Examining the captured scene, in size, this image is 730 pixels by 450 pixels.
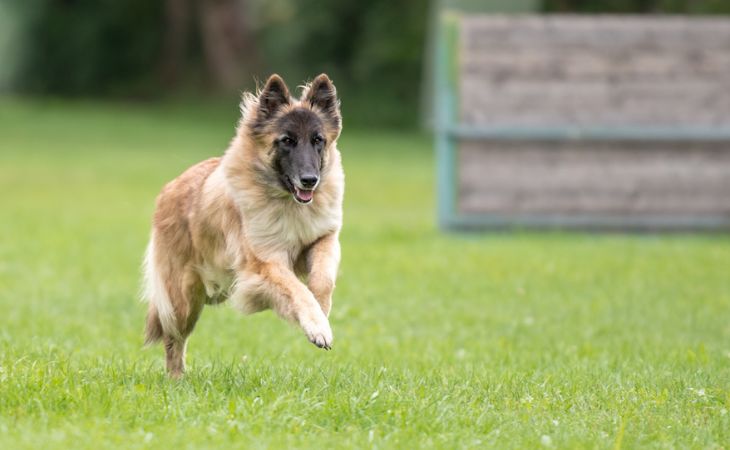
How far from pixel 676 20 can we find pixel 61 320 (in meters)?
10.1

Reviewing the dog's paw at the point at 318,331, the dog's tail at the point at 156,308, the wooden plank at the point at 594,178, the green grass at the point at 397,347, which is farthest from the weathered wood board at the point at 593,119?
the dog's paw at the point at 318,331

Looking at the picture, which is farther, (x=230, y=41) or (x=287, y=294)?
(x=230, y=41)

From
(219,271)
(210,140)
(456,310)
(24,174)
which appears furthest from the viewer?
(210,140)

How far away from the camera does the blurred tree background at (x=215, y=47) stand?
42.8 metres

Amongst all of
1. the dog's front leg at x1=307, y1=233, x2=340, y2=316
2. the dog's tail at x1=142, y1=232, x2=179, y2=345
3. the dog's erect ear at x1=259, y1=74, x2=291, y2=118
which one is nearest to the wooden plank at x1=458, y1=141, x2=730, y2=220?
the dog's tail at x1=142, y1=232, x2=179, y2=345

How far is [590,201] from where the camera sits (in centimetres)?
1633

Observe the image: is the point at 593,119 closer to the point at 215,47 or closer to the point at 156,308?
the point at 156,308

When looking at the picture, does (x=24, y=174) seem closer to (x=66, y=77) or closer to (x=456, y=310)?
(x=456, y=310)

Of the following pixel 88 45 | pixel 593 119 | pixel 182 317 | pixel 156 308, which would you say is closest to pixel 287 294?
pixel 182 317

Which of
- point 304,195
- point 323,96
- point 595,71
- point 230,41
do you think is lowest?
point 230,41

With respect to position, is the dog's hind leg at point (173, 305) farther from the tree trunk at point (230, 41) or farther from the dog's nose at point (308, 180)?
the tree trunk at point (230, 41)

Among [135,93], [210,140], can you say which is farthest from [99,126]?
[135,93]

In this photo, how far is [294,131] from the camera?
729cm

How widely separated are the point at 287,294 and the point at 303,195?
0.74 metres
